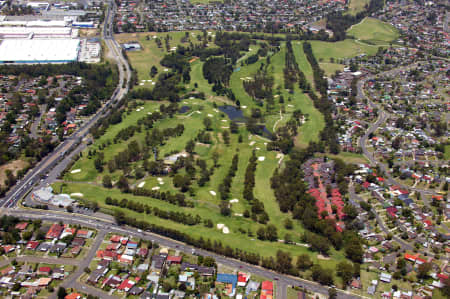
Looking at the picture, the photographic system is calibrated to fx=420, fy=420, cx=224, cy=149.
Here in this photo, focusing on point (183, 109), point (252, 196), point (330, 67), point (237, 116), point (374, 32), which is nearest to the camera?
point (252, 196)

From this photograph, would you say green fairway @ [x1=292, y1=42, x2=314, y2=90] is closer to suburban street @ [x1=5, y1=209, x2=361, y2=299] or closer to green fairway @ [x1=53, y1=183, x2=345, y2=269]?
green fairway @ [x1=53, y1=183, x2=345, y2=269]

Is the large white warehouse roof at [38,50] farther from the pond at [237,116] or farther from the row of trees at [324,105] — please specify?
the row of trees at [324,105]

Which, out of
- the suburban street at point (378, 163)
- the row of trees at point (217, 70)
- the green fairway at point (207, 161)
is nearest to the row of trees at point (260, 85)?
the green fairway at point (207, 161)

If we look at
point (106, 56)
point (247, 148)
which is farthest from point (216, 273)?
point (106, 56)

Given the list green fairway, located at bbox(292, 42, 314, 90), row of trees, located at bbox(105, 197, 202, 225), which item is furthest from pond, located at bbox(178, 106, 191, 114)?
row of trees, located at bbox(105, 197, 202, 225)

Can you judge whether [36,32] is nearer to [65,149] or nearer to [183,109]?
[183,109]

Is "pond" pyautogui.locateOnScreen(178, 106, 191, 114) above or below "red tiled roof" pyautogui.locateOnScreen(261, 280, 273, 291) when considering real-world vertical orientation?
above

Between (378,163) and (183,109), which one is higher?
(183,109)

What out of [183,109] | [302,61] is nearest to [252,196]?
[183,109]
